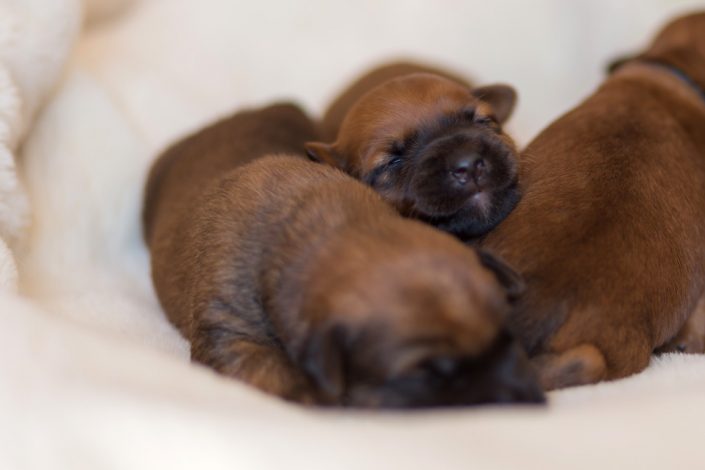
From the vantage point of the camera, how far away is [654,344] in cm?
211

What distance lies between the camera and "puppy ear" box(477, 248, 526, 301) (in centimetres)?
191

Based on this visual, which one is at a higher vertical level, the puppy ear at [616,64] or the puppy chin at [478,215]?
the puppy ear at [616,64]

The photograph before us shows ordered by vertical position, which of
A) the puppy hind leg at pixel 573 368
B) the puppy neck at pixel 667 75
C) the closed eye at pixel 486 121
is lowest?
the puppy hind leg at pixel 573 368

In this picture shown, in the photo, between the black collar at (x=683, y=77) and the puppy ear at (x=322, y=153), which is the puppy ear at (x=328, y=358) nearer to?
the puppy ear at (x=322, y=153)

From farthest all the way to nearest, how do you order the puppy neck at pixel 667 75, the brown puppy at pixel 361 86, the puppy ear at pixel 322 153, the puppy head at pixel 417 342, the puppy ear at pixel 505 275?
1. the brown puppy at pixel 361 86
2. the puppy neck at pixel 667 75
3. the puppy ear at pixel 322 153
4. the puppy ear at pixel 505 275
5. the puppy head at pixel 417 342

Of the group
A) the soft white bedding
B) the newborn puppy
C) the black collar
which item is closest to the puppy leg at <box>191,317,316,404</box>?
the soft white bedding

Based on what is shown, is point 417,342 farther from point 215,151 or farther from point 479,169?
point 215,151

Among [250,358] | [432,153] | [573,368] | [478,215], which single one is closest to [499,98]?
[432,153]

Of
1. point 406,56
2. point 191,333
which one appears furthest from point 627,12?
point 191,333

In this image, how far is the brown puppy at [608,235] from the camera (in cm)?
198

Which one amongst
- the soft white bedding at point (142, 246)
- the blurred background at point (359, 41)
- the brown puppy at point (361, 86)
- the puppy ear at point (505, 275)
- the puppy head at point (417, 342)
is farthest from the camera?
the blurred background at point (359, 41)

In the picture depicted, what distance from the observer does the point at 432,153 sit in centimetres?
238

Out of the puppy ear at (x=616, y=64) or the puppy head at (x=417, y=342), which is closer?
the puppy head at (x=417, y=342)

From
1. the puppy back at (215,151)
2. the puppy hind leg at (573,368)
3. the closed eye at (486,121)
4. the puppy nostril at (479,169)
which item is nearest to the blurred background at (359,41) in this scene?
the puppy back at (215,151)
